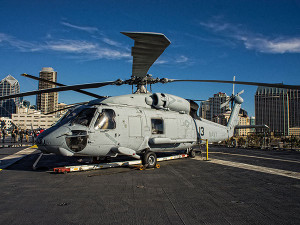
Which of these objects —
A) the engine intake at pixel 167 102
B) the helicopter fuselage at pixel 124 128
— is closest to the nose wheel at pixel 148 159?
the helicopter fuselage at pixel 124 128

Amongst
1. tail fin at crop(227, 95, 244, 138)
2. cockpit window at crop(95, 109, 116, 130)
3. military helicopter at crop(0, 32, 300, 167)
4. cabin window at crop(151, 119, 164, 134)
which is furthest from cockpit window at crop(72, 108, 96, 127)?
tail fin at crop(227, 95, 244, 138)

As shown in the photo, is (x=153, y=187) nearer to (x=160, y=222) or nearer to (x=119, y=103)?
(x=160, y=222)

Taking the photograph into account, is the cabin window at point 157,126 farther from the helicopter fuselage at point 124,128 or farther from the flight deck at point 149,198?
the flight deck at point 149,198

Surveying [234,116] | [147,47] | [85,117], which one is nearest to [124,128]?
[85,117]

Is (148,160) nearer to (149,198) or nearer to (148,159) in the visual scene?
(148,159)

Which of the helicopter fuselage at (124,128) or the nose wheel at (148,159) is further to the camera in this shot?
the nose wheel at (148,159)

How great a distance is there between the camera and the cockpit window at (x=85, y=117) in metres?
9.84

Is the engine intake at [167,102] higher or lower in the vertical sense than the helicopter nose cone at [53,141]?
higher

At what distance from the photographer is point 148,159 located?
1126 cm

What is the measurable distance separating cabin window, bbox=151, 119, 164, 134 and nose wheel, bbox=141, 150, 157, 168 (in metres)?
1.26

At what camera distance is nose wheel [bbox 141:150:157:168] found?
11.1 meters

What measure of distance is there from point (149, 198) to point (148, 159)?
16.9 feet

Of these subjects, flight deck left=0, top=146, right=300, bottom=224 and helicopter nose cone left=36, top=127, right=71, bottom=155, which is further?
helicopter nose cone left=36, top=127, right=71, bottom=155

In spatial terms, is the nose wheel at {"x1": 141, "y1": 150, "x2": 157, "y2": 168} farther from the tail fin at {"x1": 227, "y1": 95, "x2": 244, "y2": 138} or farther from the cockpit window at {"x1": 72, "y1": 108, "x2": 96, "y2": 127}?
the tail fin at {"x1": 227, "y1": 95, "x2": 244, "y2": 138}
